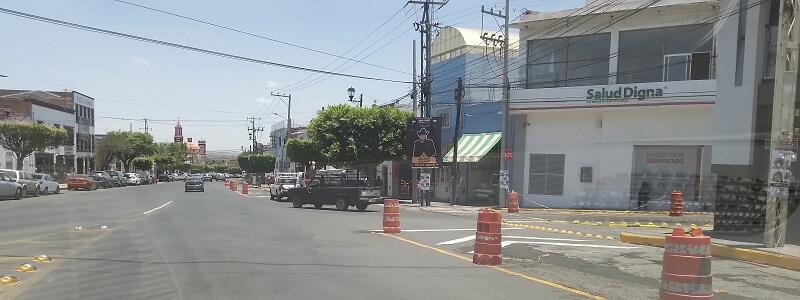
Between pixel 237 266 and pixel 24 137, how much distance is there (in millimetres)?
40550

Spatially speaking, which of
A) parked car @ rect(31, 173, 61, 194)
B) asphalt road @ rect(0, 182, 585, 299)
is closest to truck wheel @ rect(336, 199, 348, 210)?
asphalt road @ rect(0, 182, 585, 299)

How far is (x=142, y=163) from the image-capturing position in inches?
3445

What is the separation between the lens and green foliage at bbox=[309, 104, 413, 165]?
36.7 metres

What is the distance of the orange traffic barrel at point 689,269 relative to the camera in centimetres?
650

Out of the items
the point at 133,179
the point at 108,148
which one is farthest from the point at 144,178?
the point at 133,179

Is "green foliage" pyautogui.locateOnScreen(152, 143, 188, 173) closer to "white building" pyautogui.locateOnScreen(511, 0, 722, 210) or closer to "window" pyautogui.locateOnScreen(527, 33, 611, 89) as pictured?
"window" pyautogui.locateOnScreen(527, 33, 611, 89)

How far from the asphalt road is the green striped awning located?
52.7 feet

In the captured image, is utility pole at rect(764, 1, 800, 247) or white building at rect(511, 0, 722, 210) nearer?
utility pole at rect(764, 1, 800, 247)

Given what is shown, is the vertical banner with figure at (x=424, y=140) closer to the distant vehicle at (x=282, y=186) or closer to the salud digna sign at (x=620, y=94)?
the salud digna sign at (x=620, y=94)

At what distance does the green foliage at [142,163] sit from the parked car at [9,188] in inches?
2119

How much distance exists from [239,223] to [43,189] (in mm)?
26077

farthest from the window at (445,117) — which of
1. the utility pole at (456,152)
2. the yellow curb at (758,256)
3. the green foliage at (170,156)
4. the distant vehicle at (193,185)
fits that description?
the green foliage at (170,156)

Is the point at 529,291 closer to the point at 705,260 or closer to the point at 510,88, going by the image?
the point at 705,260

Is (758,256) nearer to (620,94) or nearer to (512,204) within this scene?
(512,204)
